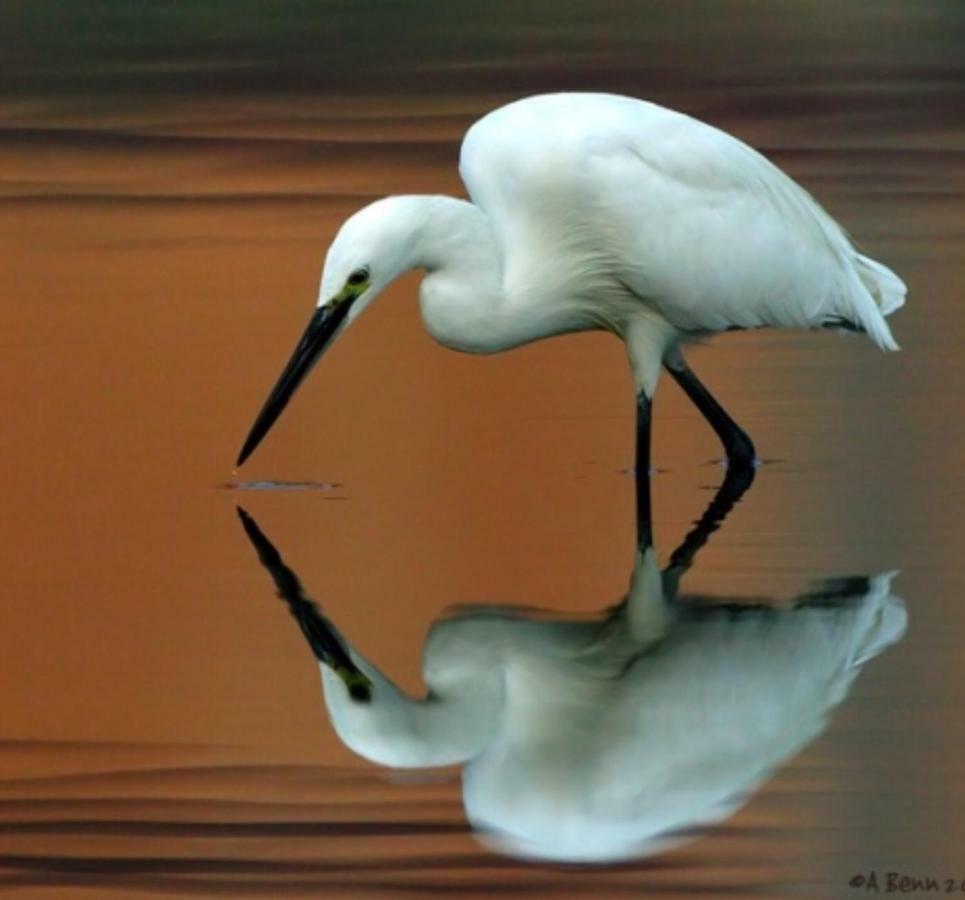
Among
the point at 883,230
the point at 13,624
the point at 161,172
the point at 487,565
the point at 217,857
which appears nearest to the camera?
the point at 217,857

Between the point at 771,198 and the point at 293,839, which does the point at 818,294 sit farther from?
the point at 293,839

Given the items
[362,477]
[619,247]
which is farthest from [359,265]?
[619,247]

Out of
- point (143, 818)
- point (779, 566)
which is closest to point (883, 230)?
point (779, 566)

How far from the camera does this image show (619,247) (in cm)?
811

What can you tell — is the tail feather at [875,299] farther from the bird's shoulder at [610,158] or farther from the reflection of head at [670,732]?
the reflection of head at [670,732]

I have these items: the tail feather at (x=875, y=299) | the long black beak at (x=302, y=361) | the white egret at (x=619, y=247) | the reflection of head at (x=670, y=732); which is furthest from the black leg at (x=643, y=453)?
the reflection of head at (x=670, y=732)

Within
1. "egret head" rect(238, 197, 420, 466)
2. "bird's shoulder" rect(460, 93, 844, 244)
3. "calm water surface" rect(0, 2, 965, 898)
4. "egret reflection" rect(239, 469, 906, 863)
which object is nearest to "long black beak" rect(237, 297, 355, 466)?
"egret head" rect(238, 197, 420, 466)

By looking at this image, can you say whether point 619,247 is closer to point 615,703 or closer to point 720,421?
point 720,421

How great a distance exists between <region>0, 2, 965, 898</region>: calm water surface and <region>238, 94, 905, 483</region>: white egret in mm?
376

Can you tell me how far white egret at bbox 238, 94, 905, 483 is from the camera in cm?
786

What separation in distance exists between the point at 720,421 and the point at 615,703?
99.0 inches

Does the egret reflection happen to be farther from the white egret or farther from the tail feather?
the tail feather

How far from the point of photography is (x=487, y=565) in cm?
709

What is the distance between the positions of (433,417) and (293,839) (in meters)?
3.73
